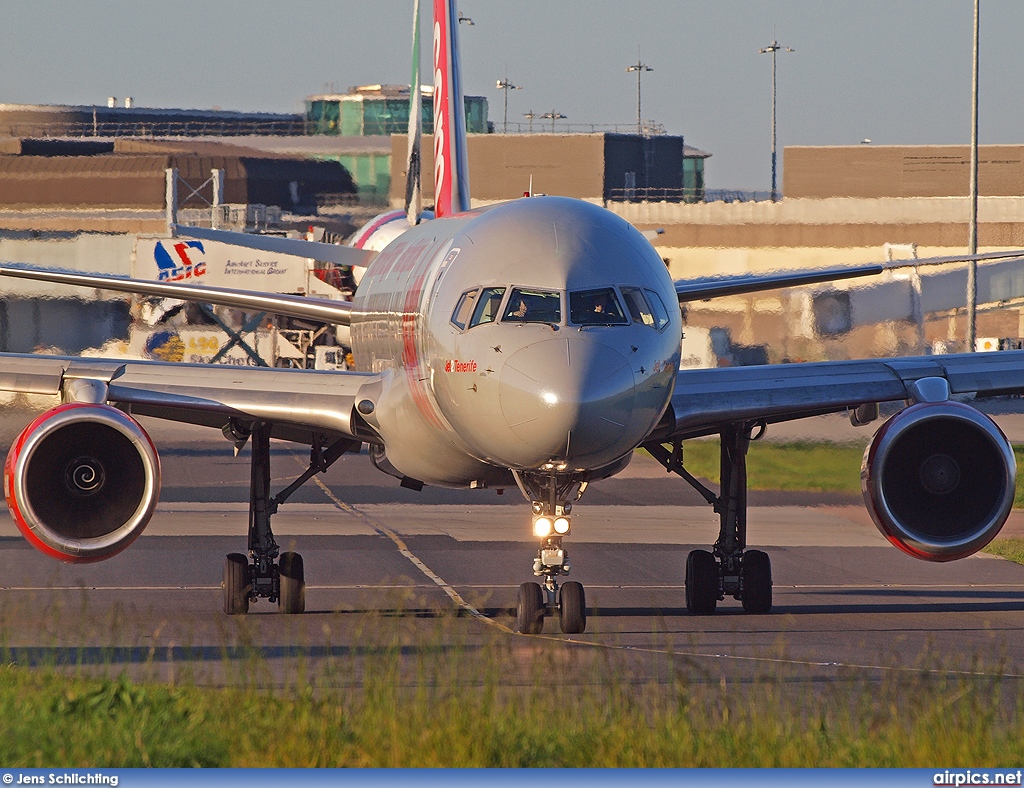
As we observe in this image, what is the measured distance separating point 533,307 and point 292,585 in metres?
5.28

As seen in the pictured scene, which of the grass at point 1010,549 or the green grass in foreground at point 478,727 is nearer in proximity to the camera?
the green grass in foreground at point 478,727

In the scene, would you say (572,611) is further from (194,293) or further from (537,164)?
(537,164)

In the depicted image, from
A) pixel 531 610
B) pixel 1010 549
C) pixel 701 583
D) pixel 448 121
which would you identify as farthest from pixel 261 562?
pixel 1010 549

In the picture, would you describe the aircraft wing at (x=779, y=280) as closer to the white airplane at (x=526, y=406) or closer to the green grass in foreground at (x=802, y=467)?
the white airplane at (x=526, y=406)

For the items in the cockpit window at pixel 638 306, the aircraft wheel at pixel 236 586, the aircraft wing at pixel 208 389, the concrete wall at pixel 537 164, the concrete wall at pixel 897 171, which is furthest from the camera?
the concrete wall at pixel 537 164

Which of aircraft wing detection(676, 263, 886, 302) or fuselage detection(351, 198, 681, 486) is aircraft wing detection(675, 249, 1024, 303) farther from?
fuselage detection(351, 198, 681, 486)

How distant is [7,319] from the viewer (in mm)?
47500

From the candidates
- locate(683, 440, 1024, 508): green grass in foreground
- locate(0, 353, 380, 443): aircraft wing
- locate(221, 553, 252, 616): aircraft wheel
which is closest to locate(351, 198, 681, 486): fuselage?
locate(0, 353, 380, 443): aircraft wing

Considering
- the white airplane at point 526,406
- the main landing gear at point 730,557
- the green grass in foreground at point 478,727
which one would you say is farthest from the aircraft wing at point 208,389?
the green grass in foreground at point 478,727

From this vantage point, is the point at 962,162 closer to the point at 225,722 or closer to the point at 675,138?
the point at 675,138

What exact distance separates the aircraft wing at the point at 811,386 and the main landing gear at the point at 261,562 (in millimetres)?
4171

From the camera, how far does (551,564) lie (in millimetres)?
14766

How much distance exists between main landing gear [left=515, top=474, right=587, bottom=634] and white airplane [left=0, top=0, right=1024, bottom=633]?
0.07ft

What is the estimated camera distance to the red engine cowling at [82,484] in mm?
15945
